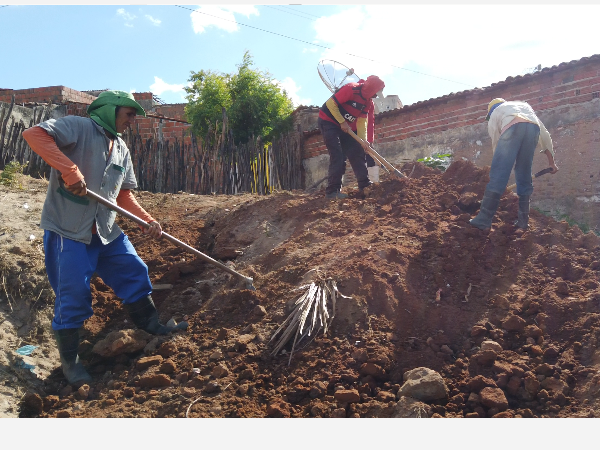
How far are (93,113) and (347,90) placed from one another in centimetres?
313

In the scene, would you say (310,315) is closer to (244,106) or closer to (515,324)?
(515,324)

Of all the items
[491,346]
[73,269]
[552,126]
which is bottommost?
[491,346]

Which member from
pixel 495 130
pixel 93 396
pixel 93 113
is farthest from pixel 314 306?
pixel 495 130

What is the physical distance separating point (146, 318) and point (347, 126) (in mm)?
3155

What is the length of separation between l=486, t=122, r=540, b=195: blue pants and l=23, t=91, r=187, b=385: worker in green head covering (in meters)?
2.96

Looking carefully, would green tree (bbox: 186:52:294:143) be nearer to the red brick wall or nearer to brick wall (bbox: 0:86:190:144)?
brick wall (bbox: 0:86:190:144)

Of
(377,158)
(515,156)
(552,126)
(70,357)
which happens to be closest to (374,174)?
(377,158)

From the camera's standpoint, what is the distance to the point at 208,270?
4.46 m

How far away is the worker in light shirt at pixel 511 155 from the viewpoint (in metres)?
4.46

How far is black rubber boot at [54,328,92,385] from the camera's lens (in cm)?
315

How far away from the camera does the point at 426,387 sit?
8.60ft

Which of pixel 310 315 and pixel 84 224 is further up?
pixel 84 224

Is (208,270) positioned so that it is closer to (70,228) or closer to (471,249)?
(70,228)

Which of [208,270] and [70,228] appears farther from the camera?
[208,270]
